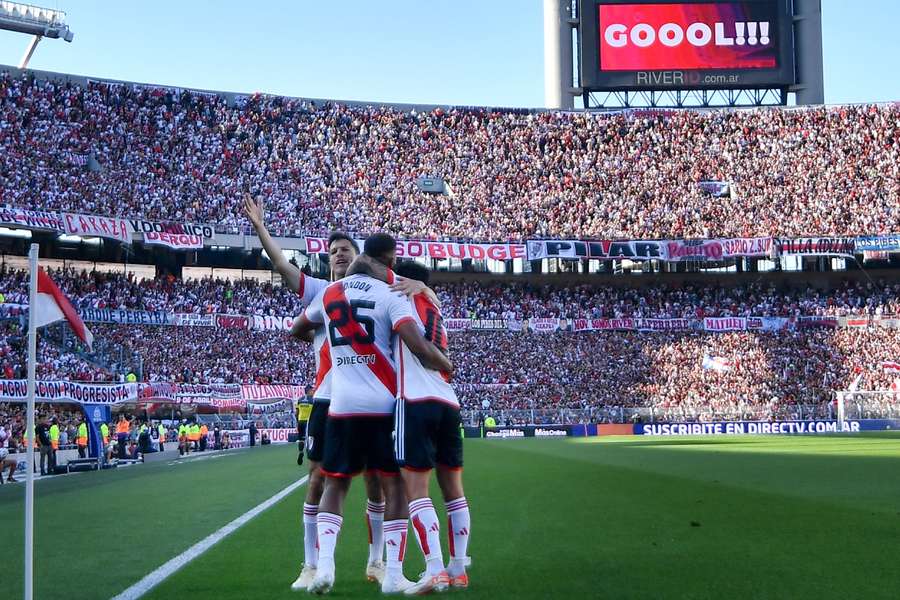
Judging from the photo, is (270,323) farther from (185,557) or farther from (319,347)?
(319,347)

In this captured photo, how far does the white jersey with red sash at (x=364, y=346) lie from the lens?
662 centimetres

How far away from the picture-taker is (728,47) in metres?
62.1

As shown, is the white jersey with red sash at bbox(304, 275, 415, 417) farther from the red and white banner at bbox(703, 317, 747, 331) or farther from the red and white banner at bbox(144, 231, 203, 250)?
the red and white banner at bbox(703, 317, 747, 331)

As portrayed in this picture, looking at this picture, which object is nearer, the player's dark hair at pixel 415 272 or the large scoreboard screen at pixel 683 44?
the player's dark hair at pixel 415 272

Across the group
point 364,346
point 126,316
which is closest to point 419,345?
point 364,346

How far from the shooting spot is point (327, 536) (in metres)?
6.54

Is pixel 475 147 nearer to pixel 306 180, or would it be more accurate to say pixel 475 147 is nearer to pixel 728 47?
pixel 306 180

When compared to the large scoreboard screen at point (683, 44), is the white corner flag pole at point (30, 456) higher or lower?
lower

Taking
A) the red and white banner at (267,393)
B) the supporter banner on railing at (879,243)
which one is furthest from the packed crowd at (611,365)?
the supporter banner on railing at (879,243)

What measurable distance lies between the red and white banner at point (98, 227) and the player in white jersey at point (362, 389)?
144 feet

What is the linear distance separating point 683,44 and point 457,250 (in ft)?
64.1

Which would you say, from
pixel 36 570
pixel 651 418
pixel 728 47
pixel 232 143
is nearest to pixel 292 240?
pixel 232 143

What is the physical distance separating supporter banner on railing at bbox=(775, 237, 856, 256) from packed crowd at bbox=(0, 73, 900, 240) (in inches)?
30.8

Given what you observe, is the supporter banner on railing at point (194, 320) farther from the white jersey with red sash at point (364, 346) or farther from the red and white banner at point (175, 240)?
the white jersey with red sash at point (364, 346)
